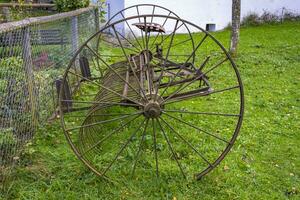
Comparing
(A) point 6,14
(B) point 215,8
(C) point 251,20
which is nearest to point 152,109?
(A) point 6,14

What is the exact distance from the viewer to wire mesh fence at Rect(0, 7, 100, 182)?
2.79 metres

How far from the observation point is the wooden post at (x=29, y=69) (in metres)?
3.23

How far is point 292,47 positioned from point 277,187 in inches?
229

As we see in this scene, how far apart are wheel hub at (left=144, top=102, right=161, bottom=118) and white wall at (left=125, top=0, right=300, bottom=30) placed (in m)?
8.28

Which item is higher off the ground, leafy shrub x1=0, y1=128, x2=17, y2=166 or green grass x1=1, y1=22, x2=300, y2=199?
leafy shrub x1=0, y1=128, x2=17, y2=166

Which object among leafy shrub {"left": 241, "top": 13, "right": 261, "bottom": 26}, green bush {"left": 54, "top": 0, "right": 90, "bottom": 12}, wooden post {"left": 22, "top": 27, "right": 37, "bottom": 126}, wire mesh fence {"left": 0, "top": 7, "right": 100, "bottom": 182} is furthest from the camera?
leafy shrub {"left": 241, "top": 13, "right": 261, "bottom": 26}

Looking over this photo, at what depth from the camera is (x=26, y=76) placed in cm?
324

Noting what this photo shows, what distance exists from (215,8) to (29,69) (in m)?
8.77

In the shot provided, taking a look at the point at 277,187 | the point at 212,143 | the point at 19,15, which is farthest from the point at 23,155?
the point at 19,15

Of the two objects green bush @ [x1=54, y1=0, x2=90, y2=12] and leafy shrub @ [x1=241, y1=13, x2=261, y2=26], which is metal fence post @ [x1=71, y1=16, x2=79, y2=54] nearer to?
green bush @ [x1=54, y1=0, x2=90, y2=12]

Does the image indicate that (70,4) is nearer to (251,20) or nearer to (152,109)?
(152,109)

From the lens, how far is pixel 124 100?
266cm

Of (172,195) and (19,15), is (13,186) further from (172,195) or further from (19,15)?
(19,15)

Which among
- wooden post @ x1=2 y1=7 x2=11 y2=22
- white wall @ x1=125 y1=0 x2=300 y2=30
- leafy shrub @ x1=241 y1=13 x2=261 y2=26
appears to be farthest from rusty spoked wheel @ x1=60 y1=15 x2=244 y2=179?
leafy shrub @ x1=241 y1=13 x2=261 y2=26
